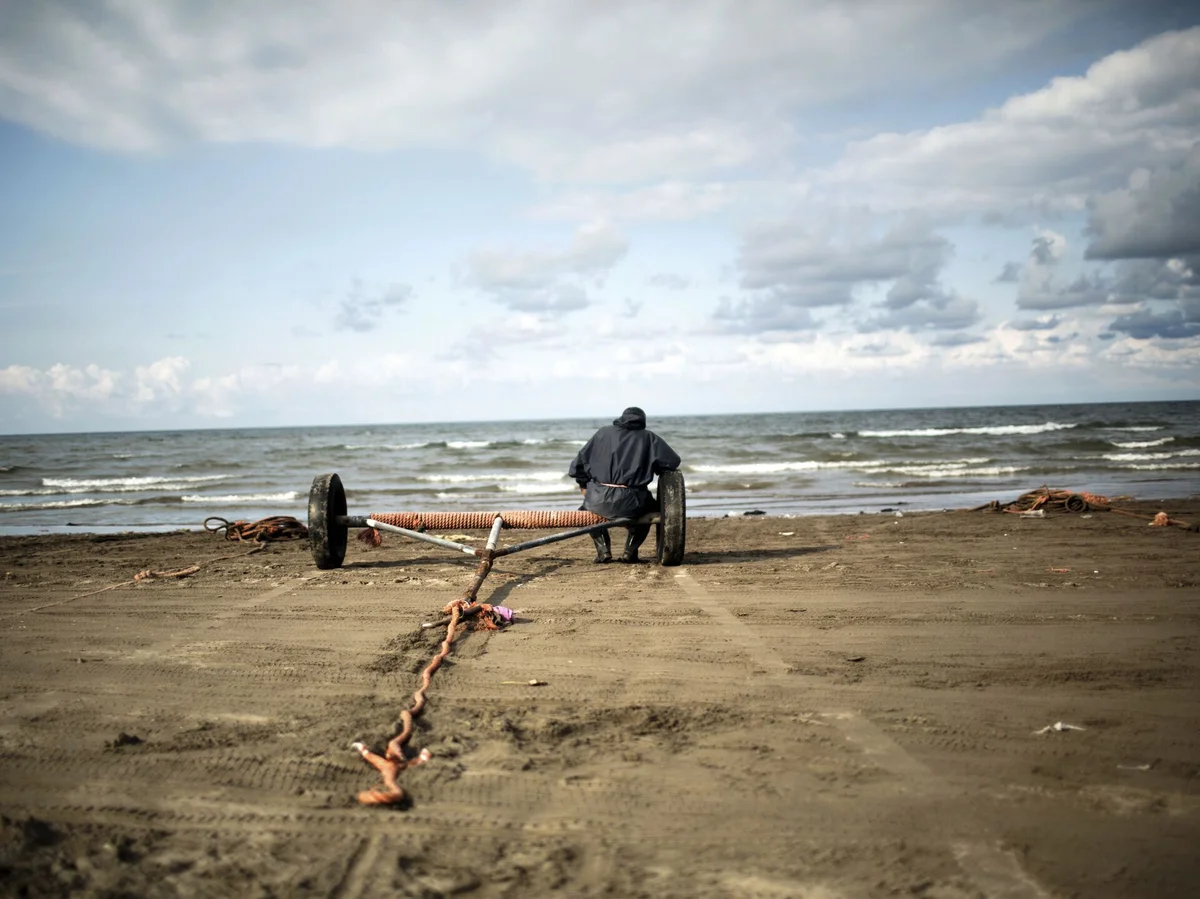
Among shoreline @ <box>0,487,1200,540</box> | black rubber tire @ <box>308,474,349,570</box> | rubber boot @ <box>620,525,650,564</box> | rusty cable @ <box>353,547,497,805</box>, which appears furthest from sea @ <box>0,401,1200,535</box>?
rusty cable @ <box>353,547,497,805</box>

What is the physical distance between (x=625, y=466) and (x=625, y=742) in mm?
4442

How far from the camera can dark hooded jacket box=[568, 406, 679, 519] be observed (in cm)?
777

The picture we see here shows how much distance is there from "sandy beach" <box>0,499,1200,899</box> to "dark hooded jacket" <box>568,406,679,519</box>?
1107mm

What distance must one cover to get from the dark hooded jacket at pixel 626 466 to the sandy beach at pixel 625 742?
1.11 metres

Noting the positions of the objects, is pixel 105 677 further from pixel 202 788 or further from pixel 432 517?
pixel 432 517

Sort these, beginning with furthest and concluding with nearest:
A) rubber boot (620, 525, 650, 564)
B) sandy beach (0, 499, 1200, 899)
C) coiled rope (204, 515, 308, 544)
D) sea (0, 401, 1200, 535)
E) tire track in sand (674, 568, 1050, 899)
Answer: sea (0, 401, 1200, 535) < coiled rope (204, 515, 308, 544) < rubber boot (620, 525, 650, 564) < sandy beach (0, 499, 1200, 899) < tire track in sand (674, 568, 1050, 899)

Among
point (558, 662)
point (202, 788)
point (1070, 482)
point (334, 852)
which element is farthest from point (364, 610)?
point (1070, 482)

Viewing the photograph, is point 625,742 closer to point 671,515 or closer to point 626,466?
point 671,515

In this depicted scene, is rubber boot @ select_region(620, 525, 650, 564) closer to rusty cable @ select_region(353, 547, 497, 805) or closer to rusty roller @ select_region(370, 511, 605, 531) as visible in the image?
rusty roller @ select_region(370, 511, 605, 531)

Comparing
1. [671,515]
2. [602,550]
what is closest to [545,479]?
[602,550]

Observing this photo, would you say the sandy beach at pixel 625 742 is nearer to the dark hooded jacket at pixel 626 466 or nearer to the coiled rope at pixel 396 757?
the coiled rope at pixel 396 757

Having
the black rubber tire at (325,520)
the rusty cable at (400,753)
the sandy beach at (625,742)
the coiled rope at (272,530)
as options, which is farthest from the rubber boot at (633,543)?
the coiled rope at (272,530)

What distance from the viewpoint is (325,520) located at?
25.2 feet

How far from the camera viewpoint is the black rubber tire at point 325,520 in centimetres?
760
